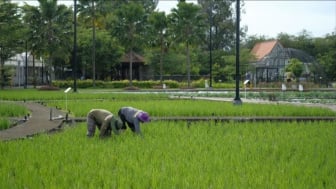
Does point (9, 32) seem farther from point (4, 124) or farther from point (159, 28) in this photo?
point (4, 124)

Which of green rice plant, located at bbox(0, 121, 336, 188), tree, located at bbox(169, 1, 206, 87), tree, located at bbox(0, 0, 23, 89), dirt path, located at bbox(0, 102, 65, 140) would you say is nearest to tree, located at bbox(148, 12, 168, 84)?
tree, located at bbox(169, 1, 206, 87)

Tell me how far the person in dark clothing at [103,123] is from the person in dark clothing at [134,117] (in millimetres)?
286

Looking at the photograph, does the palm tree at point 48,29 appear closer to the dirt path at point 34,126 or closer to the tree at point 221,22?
the dirt path at point 34,126

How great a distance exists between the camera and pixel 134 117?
1047 centimetres

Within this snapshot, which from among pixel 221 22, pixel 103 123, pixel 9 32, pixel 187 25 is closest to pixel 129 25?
pixel 187 25

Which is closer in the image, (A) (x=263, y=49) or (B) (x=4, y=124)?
(B) (x=4, y=124)

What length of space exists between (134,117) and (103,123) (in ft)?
2.23

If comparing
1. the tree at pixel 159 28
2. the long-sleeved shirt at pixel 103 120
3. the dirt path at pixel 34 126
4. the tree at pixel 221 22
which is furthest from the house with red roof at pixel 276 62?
the long-sleeved shirt at pixel 103 120

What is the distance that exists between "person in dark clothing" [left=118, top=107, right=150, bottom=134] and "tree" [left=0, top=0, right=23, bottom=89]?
932 inches

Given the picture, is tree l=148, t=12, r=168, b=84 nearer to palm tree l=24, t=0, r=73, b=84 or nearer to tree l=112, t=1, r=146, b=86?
tree l=112, t=1, r=146, b=86

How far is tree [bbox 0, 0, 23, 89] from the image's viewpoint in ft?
112

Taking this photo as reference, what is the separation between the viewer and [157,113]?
51.8ft

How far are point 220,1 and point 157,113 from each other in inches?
2295

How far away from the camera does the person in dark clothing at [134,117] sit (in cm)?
1030
